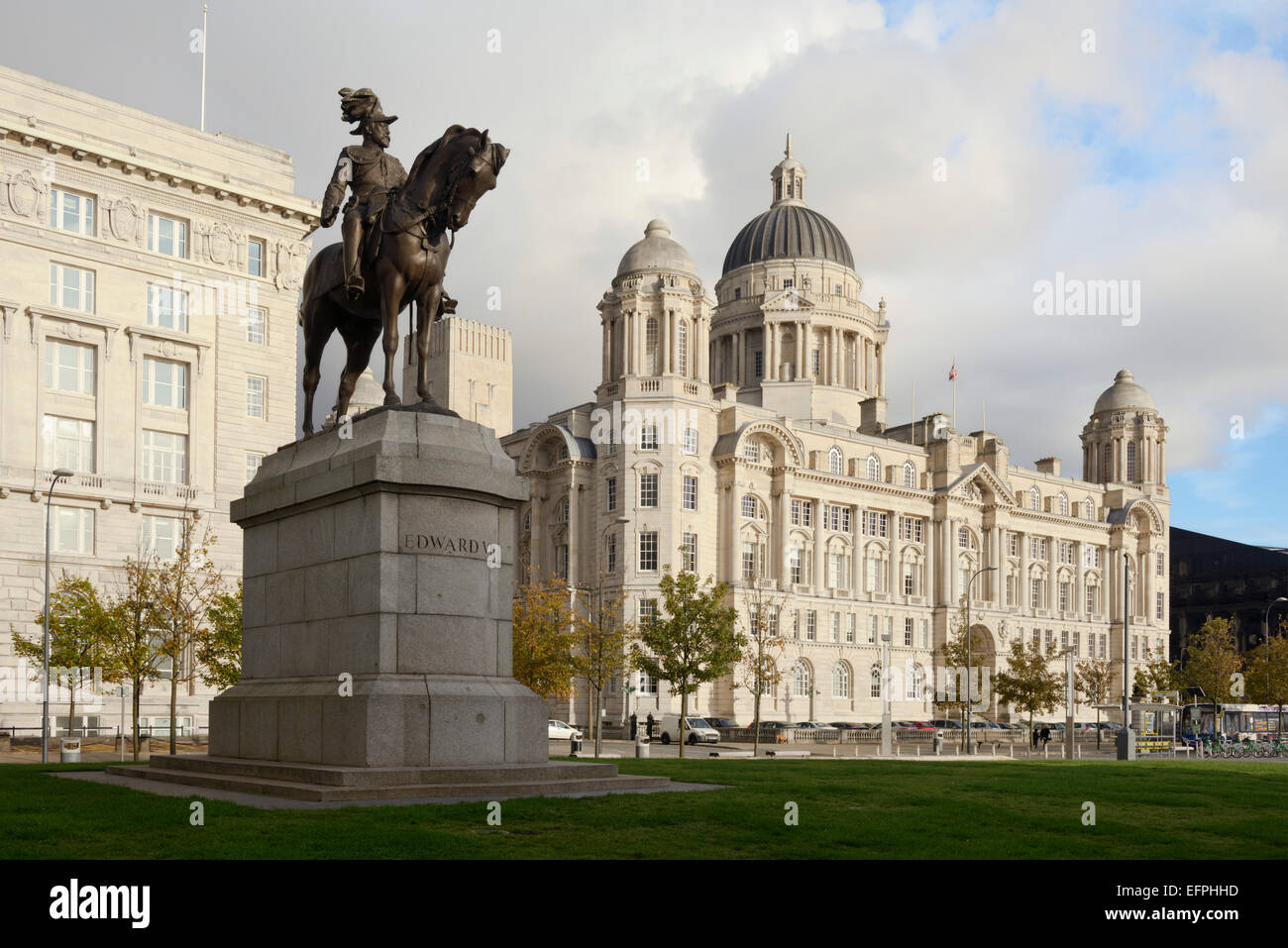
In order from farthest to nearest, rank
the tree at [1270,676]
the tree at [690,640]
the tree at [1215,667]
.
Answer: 1. the tree at [1215,667]
2. the tree at [1270,676]
3. the tree at [690,640]

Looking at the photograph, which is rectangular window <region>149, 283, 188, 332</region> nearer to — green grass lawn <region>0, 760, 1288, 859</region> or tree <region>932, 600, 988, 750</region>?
green grass lawn <region>0, 760, 1288, 859</region>

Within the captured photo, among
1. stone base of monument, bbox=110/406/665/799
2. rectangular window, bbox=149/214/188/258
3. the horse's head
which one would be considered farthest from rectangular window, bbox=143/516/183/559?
the horse's head

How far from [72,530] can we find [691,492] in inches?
1921

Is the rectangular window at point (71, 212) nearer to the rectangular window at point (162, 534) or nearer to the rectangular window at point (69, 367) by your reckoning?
the rectangular window at point (69, 367)

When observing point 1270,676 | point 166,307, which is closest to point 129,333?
point 166,307

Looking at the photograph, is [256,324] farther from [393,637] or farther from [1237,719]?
[1237,719]

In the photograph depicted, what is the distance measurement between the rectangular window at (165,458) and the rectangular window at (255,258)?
357 inches

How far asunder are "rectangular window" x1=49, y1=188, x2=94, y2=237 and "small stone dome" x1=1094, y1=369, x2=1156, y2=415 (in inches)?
4338

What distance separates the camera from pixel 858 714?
108m

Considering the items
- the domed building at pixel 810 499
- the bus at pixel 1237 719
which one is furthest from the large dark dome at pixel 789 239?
the bus at pixel 1237 719

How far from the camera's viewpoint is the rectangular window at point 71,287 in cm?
6112
